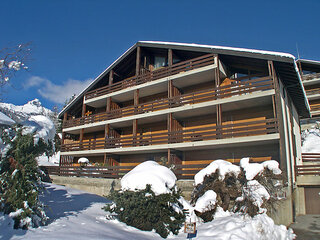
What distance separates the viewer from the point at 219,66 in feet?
61.1

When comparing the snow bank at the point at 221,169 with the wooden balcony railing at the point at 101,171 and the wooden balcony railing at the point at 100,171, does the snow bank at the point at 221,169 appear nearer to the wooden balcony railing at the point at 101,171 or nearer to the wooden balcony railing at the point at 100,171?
the wooden balcony railing at the point at 101,171

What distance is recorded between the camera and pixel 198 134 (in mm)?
17203

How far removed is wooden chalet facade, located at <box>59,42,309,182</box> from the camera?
16391 mm

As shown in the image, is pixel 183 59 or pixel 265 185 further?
pixel 183 59

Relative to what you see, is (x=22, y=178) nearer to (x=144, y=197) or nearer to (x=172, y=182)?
(x=144, y=197)

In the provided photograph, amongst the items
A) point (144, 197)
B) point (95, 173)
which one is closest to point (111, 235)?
point (144, 197)

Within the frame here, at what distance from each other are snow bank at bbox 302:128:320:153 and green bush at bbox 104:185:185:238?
83.3 feet

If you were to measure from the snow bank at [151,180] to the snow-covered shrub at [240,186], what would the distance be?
203 cm

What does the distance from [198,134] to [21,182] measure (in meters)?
11.7

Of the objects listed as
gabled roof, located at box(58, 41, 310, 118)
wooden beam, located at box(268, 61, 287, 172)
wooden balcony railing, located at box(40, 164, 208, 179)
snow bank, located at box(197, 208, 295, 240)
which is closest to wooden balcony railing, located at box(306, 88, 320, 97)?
gabled roof, located at box(58, 41, 310, 118)

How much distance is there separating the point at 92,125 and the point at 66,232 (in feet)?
60.0

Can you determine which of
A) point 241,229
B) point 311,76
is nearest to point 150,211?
point 241,229

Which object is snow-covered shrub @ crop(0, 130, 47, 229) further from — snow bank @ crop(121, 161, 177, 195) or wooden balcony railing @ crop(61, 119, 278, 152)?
wooden balcony railing @ crop(61, 119, 278, 152)

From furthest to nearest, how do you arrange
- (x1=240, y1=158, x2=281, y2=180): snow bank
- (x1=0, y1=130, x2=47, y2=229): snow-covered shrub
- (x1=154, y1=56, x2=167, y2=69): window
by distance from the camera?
(x1=154, y1=56, x2=167, y2=69): window → (x1=240, y1=158, x2=281, y2=180): snow bank → (x1=0, y1=130, x2=47, y2=229): snow-covered shrub
